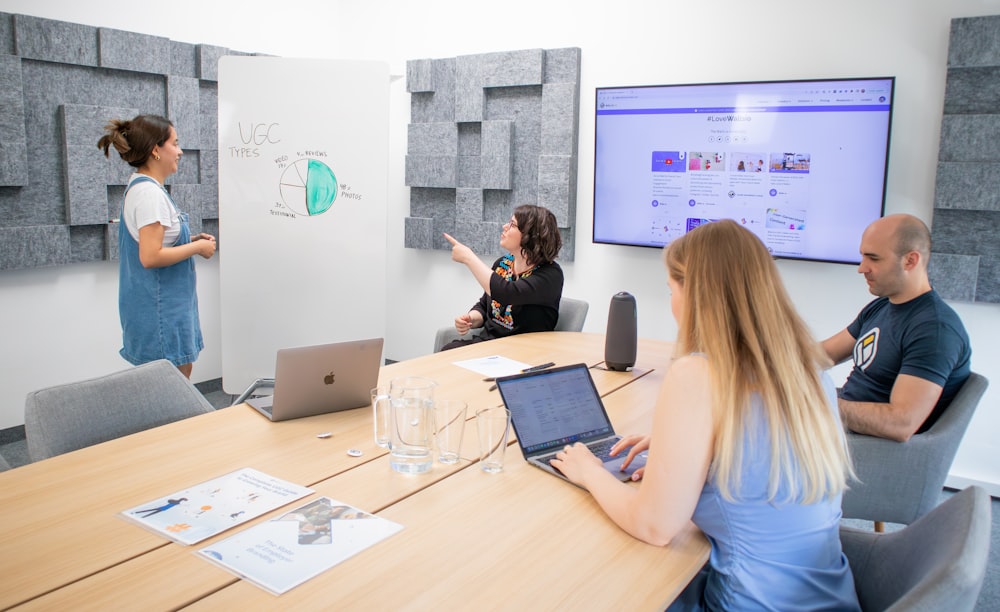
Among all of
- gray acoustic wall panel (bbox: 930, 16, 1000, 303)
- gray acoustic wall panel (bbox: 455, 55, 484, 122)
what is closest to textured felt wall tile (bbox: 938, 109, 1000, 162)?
gray acoustic wall panel (bbox: 930, 16, 1000, 303)

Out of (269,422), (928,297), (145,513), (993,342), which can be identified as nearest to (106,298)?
(269,422)

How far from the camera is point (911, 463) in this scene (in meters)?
2.12

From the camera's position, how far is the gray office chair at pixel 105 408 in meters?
1.78

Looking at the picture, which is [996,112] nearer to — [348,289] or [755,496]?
[755,496]

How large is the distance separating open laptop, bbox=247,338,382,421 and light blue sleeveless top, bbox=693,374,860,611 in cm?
99

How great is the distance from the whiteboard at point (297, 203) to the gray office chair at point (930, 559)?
2.78 metres

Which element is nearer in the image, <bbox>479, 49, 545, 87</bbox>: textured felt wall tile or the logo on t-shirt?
the logo on t-shirt

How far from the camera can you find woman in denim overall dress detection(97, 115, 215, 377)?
2990 millimetres

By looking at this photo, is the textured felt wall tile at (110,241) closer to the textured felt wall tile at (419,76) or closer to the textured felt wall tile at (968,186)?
the textured felt wall tile at (419,76)

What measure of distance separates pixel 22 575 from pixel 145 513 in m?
0.24

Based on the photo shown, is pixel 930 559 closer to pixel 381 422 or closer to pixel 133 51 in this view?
pixel 381 422

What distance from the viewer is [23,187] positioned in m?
3.44

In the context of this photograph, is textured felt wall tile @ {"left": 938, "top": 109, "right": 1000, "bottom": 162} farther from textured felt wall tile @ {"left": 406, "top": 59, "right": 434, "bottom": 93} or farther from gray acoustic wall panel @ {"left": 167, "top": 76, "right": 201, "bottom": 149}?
gray acoustic wall panel @ {"left": 167, "top": 76, "right": 201, "bottom": 149}

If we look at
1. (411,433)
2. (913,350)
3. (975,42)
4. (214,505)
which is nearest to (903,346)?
(913,350)
